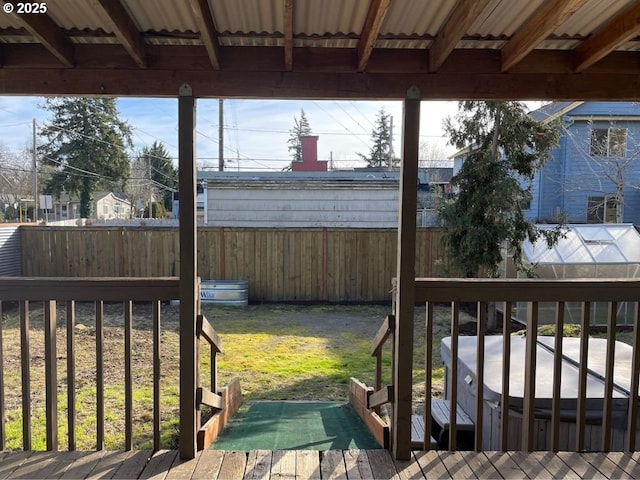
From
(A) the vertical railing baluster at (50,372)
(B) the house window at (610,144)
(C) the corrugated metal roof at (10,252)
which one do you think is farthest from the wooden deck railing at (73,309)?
(B) the house window at (610,144)

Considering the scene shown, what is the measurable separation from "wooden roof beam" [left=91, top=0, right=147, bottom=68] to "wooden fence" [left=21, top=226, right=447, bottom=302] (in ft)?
25.4

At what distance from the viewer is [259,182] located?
1141cm

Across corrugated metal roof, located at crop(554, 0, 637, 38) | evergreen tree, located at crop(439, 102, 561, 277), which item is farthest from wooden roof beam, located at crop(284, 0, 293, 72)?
evergreen tree, located at crop(439, 102, 561, 277)

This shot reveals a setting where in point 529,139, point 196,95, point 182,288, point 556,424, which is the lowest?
point 556,424

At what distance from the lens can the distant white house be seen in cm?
2609

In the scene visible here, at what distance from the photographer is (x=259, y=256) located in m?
9.95

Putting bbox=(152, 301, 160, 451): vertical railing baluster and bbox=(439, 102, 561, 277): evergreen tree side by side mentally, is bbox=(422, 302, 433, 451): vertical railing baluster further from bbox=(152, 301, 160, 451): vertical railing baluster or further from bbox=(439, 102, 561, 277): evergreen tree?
bbox=(439, 102, 561, 277): evergreen tree

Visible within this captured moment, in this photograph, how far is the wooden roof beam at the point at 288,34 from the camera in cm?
173

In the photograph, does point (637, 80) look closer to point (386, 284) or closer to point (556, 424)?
point (556, 424)

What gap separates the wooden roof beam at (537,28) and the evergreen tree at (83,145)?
67.9 feet

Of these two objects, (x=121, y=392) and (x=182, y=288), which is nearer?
(x=182, y=288)

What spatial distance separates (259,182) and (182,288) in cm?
931

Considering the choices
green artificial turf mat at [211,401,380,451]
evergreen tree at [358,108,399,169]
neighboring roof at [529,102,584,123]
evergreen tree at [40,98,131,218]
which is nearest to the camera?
green artificial turf mat at [211,401,380,451]

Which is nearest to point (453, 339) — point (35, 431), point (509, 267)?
point (35, 431)
